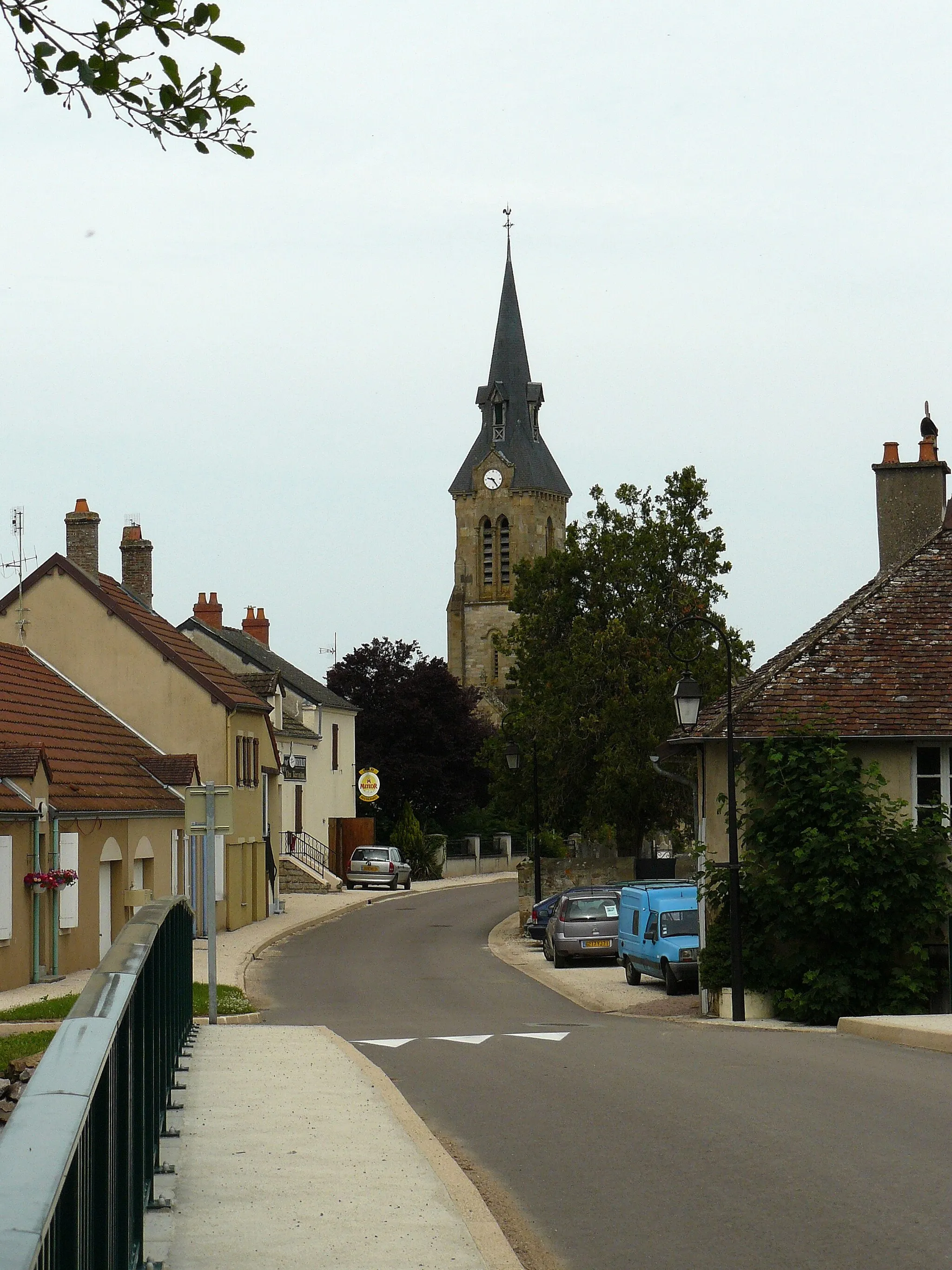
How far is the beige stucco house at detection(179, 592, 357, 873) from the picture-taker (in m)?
59.2

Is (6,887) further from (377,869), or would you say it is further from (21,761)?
(377,869)

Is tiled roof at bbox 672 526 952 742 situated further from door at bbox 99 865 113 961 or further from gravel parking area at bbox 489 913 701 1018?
door at bbox 99 865 113 961

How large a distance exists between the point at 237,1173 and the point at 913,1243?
12.0 feet

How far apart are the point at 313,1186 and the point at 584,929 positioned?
25136 millimetres

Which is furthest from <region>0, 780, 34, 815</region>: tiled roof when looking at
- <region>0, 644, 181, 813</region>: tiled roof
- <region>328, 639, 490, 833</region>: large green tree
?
<region>328, 639, 490, 833</region>: large green tree

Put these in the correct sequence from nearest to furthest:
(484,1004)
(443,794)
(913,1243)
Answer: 1. (913,1243)
2. (484,1004)
3. (443,794)

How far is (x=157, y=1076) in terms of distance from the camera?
8.54 m

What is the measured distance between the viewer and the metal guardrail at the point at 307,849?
6044cm

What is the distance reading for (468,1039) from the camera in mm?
18250

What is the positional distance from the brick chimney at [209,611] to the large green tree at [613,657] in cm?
1720

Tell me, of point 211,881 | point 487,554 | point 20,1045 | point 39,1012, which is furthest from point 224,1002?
point 487,554

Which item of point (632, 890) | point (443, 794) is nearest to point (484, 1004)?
point (632, 890)

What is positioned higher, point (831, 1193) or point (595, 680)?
point (595, 680)

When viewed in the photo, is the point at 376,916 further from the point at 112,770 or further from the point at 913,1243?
the point at 913,1243
